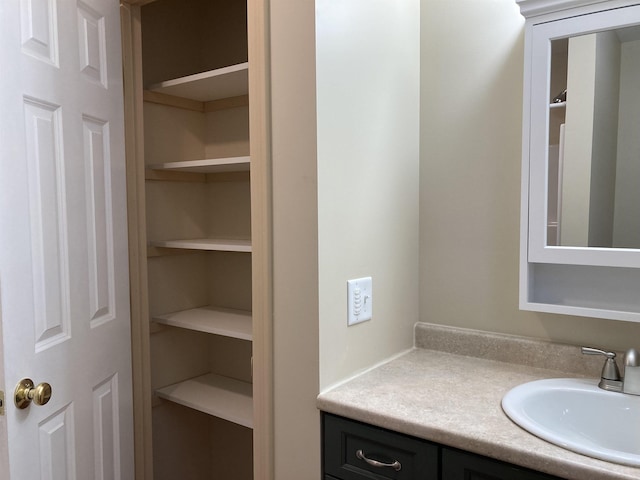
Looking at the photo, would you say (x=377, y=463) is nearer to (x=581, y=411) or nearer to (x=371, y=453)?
(x=371, y=453)

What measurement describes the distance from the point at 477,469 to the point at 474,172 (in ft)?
3.03

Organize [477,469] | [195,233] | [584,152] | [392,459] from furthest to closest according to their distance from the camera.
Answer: [195,233] → [584,152] → [392,459] → [477,469]

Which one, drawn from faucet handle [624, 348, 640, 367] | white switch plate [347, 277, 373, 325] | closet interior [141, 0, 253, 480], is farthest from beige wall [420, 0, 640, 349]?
closet interior [141, 0, 253, 480]

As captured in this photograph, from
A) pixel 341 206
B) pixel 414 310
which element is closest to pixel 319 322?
pixel 341 206

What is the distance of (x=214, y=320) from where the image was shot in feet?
6.65

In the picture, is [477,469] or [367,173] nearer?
[477,469]

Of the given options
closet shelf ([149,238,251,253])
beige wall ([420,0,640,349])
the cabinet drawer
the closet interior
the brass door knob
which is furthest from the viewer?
the closet interior

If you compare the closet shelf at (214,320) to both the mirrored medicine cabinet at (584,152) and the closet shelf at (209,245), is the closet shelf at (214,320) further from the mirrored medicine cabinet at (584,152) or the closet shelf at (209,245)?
the mirrored medicine cabinet at (584,152)

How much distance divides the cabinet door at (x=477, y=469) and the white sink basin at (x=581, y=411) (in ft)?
0.40

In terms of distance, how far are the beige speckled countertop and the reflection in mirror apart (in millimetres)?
380

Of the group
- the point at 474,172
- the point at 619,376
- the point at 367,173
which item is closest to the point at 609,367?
the point at 619,376

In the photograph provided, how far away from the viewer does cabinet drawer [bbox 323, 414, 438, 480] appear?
1.21 meters

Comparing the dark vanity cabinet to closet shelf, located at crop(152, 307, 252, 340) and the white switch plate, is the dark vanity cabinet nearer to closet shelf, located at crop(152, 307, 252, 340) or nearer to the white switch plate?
the white switch plate

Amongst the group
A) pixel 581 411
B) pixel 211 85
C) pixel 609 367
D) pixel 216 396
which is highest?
pixel 211 85
